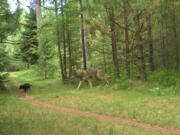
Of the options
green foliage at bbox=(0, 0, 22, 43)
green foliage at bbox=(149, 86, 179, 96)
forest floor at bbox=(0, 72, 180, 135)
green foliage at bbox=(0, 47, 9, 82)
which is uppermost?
green foliage at bbox=(0, 0, 22, 43)

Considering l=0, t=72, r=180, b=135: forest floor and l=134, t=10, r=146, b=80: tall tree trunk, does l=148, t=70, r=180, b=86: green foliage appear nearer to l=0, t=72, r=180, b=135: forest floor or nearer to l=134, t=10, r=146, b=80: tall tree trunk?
l=134, t=10, r=146, b=80: tall tree trunk

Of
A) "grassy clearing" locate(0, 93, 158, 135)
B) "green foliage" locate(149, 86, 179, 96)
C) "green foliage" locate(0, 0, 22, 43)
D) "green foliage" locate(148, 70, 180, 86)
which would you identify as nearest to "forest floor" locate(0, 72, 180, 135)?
"grassy clearing" locate(0, 93, 158, 135)

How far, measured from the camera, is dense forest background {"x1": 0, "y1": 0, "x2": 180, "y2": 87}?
35.7 ft

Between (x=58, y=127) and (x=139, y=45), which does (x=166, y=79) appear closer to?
(x=139, y=45)

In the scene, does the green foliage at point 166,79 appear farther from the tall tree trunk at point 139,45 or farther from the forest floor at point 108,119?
the forest floor at point 108,119

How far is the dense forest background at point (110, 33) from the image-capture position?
35.7 ft

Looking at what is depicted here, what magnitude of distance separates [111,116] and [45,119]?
116 inches

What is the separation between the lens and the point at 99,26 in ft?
47.8

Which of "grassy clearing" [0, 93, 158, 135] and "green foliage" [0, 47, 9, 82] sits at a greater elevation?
"green foliage" [0, 47, 9, 82]

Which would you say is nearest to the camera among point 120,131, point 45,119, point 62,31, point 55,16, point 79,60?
point 120,131

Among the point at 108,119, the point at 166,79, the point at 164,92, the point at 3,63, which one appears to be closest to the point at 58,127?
the point at 108,119

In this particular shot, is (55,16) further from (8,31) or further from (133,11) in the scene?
(133,11)

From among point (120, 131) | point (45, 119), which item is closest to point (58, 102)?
point (45, 119)

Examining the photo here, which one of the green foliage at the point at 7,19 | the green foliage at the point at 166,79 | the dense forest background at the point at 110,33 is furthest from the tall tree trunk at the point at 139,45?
the green foliage at the point at 7,19
